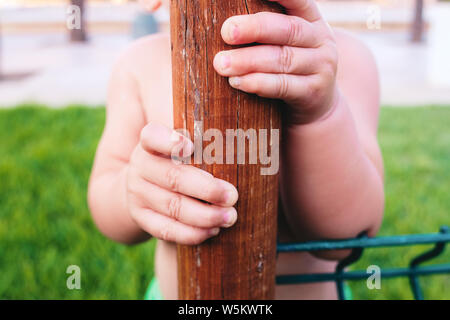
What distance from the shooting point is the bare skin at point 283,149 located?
0.72 meters

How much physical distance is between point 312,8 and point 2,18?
50.8 feet

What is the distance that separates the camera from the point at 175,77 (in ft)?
2.43

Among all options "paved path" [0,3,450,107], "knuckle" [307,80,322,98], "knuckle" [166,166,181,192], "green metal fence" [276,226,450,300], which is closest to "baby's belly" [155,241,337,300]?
"green metal fence" [276,226,450,300]

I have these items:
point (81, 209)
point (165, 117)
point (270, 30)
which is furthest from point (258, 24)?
point (81, 209)

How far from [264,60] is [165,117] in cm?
50

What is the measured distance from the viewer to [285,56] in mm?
722

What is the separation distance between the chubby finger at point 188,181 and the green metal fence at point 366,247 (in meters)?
0.27

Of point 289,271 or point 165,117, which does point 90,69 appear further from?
point 289,271

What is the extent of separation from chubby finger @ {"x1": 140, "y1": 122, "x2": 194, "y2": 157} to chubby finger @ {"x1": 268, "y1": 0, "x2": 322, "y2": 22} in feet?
0.86

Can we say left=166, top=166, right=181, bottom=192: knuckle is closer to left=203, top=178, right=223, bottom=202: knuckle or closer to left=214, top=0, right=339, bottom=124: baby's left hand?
left=203, top=178, right=223, bottom=202: knuckle

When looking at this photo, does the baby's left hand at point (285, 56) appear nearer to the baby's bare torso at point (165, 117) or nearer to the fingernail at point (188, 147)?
the fingernail at point (188, 147)

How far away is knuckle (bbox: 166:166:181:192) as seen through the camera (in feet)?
2.55
